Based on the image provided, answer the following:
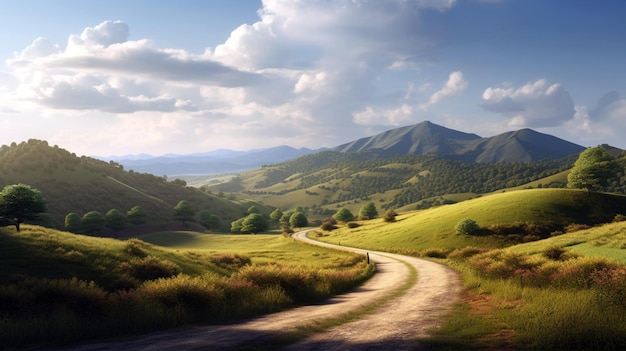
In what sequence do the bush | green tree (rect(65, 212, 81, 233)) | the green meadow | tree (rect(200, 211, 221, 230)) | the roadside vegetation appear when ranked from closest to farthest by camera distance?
the green meadow, the roadside vegetation, the bush, green tree (rect(65, 212, 81, 233)), tree (rect(200, 211, 221, 230))

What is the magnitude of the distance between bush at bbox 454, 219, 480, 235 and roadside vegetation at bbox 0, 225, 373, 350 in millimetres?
43865

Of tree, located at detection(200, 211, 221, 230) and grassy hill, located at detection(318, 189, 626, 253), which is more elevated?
grassy hill, located at detection(318, 189, 626, 253)

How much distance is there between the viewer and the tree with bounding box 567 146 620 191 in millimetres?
88312

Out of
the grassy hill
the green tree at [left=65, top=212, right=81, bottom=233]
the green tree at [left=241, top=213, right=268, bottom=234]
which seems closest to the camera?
the grassy hill

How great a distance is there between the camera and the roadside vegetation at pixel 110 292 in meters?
14.2

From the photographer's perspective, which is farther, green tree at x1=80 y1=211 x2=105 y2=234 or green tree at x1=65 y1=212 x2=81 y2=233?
green tree at x1=80 y1=211 x2=105 y2=234

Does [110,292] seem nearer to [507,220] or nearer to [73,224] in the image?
[507,220]

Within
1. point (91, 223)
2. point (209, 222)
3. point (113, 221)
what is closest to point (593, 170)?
point (209, 222)

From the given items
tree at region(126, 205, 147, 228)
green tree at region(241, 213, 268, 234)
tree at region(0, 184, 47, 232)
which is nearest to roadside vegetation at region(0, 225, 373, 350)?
tree at region(0, 184, 47, 232)

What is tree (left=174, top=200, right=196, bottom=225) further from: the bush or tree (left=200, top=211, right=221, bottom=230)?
the bush

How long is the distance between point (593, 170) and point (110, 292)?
106m

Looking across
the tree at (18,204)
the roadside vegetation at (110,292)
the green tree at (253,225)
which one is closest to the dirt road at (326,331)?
the roadside vegetation at (110,292)

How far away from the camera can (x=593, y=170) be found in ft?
293

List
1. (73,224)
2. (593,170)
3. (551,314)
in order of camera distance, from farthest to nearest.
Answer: (73,224), (593,170), (551,314)
